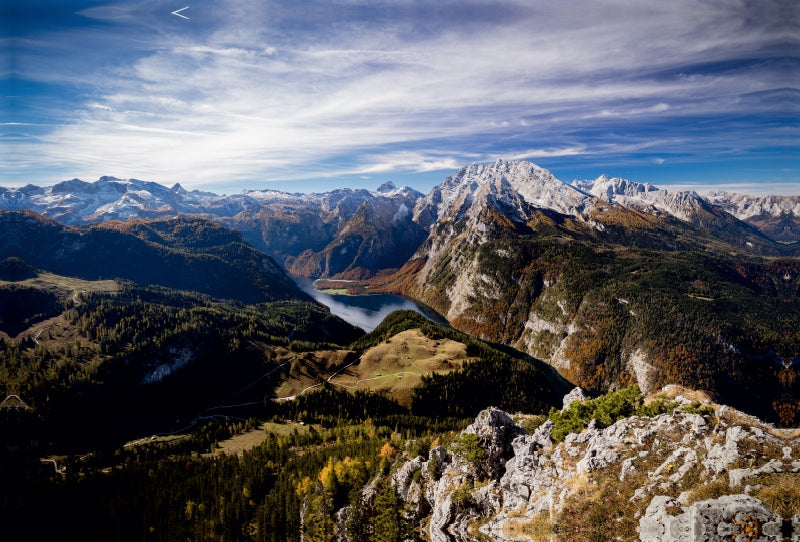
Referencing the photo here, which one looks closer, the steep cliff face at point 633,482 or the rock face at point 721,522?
the rock face at point 721,522

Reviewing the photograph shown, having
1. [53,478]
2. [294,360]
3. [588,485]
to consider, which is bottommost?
[53,478]

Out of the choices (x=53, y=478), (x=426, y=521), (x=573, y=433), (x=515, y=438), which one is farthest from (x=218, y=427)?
(x=573, y=433)

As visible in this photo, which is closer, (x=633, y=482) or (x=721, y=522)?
A: (x=721, y=522)

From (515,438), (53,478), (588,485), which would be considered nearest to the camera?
(588,485)

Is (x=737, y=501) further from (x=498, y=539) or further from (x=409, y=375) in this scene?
(x=409, y=375)

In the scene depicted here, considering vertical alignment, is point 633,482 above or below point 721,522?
below

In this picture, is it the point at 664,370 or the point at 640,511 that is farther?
the point at 664,370

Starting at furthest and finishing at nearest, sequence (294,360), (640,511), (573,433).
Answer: (294,360), (573,433), (640,511)

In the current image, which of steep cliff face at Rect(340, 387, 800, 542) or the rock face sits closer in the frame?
the rock face
